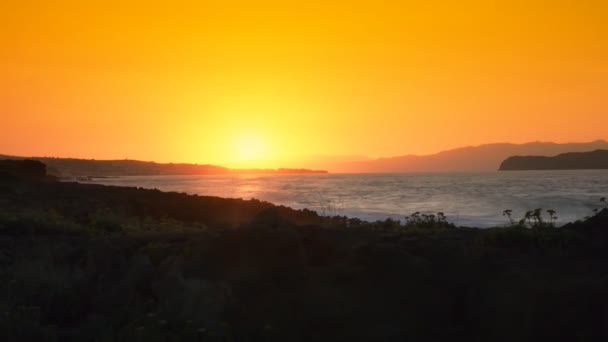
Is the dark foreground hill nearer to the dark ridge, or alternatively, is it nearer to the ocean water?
the ocean water

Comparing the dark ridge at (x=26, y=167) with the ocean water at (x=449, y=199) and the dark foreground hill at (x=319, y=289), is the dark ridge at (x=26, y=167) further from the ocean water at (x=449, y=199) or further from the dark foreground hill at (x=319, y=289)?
the dark foreground hill at (x=319, y=289)

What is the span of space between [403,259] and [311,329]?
4.78 ft

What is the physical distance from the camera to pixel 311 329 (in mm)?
6031

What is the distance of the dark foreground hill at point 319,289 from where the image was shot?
19.4ft

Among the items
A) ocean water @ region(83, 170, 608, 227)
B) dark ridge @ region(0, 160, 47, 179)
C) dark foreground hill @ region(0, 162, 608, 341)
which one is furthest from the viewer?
dark ridge @ region(0, 160, 47, 179)

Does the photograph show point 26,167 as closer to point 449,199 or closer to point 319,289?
point 449,199

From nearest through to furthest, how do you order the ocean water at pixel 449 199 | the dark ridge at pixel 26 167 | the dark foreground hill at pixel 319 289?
the dark foreground hill at pixel 319 289
the ocean water at pixel 449 199
the dark ridge at pixel 26 167

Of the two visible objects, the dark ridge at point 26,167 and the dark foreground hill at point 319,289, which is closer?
the dark foreground hill at point 319,289

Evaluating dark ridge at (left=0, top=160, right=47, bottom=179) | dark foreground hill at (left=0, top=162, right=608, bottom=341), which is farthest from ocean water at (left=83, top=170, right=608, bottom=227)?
dark ridge at (left=0, top=160, right=47, bottom=179)

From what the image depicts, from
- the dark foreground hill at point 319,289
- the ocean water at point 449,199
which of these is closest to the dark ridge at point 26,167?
the ocean water at point 449,199

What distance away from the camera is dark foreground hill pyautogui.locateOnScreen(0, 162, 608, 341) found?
19.4 ft

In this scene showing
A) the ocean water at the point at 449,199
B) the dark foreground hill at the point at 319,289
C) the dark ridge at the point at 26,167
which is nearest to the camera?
the dark foreground hill at the point at 319,289

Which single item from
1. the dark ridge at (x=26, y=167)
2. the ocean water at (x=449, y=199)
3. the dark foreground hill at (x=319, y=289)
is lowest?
the ocean water at (x=449, y=199)

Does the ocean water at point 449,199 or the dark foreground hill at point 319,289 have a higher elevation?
the dark foreground hill at point 319,289
